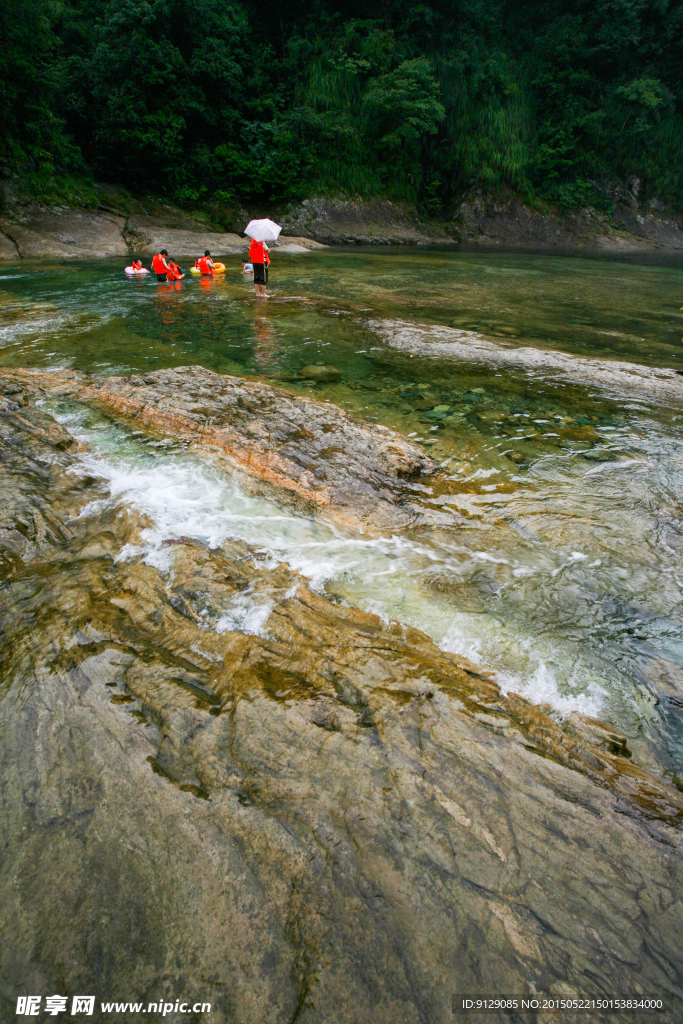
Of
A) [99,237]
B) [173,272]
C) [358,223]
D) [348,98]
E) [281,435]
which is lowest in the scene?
[281,435]

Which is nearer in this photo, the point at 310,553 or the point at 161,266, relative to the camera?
the point at 310,553

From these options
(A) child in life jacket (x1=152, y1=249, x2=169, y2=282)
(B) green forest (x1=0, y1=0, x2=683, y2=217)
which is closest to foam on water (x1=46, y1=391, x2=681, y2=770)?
(A) child in life jacket (x1=152, y1=249, x2=169, y2=282)

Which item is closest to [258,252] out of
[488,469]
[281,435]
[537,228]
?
[281,435]

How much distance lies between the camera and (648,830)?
2094mm

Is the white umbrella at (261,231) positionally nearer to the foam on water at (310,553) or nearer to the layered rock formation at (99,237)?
the foam on water at (310,553)

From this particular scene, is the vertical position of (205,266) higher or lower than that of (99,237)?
lower

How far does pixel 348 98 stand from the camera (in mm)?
25766

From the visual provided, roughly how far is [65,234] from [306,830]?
21766 millimetres

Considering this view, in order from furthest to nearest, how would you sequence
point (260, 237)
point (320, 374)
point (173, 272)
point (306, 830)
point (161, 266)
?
1. point (173, 272)
2. point (161, 266)
3. point (260, 237)
4. point (320, 374)
5. point (306, 830)

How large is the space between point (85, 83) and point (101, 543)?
2585 centimetres

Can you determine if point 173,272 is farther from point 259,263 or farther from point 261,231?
point 261,231

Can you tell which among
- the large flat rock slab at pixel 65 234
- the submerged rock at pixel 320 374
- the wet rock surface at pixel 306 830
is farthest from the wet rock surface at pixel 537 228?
the wet rock surface at pixel 306 830

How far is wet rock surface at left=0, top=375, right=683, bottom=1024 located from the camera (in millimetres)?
1713

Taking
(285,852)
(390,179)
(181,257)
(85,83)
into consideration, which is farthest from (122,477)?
(390,179)
